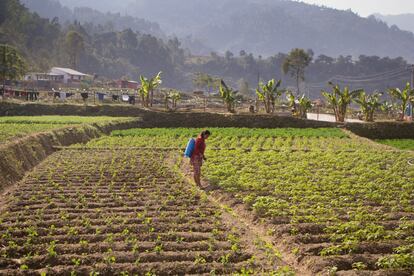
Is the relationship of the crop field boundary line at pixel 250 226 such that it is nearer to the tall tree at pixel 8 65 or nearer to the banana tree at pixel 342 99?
the banana tree at pixel 342 99

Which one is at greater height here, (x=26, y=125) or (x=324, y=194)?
(x=26, y=125)

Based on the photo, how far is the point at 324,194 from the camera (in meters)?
13.0

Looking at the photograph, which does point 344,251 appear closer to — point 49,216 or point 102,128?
point 49,216

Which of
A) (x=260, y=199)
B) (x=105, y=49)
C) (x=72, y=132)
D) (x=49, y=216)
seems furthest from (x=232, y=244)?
(x=105, y=49)

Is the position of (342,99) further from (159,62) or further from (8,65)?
(159,62)

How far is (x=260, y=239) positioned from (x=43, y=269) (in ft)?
13.2

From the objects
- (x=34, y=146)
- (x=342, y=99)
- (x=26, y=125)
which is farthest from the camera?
(x=342, y=99)

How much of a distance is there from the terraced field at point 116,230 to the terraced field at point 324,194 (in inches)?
41.8

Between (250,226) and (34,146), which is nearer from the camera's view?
(250,226)

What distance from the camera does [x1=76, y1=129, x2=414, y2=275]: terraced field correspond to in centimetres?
857

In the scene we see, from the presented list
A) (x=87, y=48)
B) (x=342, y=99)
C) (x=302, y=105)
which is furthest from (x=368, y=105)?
(x=87, y=48)

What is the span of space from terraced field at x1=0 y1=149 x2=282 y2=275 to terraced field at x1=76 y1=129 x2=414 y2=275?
1063 millimetres

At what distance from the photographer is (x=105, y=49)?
487 ft

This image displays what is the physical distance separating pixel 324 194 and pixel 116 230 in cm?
588
